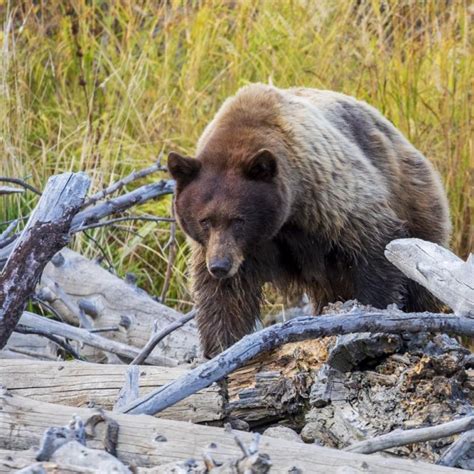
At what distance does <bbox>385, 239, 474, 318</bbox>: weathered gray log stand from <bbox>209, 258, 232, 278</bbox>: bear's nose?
0.96m

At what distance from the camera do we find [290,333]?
3830 millimetres

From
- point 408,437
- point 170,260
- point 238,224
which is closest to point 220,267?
point 238,224

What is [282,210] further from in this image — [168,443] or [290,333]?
[168,443]

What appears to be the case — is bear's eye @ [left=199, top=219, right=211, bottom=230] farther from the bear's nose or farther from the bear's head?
the bear's nose

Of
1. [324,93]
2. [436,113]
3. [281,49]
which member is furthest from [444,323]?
[281,49]

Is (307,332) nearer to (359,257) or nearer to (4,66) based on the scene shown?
(359,257)

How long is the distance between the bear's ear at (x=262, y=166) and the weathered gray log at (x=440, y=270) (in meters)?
0.98

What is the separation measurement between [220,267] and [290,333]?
1422mm

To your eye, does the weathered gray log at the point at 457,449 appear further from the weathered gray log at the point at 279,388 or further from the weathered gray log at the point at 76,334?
the weathered gray log at the point at 76,334

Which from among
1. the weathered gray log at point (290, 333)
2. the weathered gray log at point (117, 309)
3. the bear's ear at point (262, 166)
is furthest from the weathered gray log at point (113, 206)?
the weathered gray log at point (290, 333)

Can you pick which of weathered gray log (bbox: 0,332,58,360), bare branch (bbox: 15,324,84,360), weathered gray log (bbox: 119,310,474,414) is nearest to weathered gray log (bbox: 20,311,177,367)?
bare branch (bbox: 15,324,84,360)

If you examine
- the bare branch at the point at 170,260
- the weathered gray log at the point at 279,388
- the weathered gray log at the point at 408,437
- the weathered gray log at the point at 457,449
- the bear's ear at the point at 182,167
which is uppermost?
the weathered gray log at the point at 408,437

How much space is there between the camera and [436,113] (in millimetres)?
7500

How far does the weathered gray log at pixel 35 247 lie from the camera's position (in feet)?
14.2
